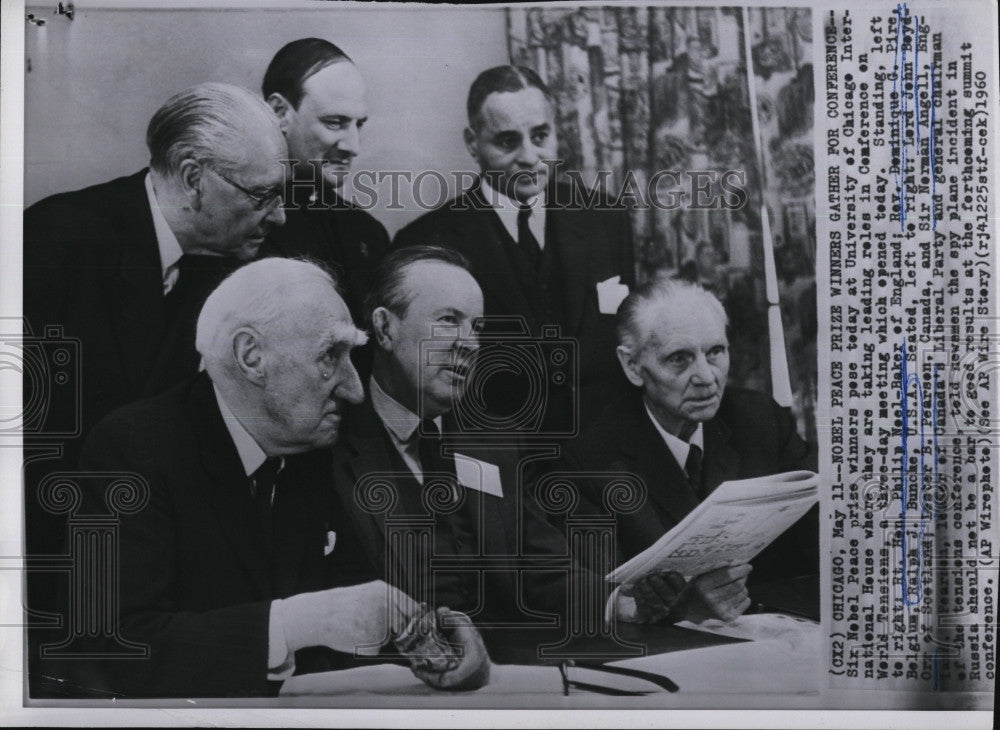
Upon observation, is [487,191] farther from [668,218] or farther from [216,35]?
[216,35]

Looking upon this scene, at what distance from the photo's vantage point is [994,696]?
3.12m

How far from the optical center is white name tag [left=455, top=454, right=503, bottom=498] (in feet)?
10.0

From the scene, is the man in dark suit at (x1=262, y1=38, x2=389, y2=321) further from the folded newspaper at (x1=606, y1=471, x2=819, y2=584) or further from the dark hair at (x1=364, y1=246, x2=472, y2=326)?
the folded newspaper at (x1=606, y1=471, x2=819, y2=584)

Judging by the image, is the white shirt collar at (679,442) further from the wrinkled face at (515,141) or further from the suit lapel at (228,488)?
the suit lapel at (228,488)

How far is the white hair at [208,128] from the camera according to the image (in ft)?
10.1

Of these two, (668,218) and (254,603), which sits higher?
(668,218)

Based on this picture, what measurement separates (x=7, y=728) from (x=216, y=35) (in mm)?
2297

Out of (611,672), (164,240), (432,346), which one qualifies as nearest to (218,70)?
(164,240)

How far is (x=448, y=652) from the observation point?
306 centimetres

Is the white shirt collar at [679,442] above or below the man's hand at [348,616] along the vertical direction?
above

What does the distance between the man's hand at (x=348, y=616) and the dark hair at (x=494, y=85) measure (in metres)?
1.51

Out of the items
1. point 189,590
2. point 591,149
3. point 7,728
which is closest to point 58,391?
point 189,590

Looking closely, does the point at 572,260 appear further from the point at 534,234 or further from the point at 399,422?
the point at 399,422

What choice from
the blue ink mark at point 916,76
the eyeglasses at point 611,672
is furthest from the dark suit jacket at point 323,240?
the blue ink mark at point 916,76
